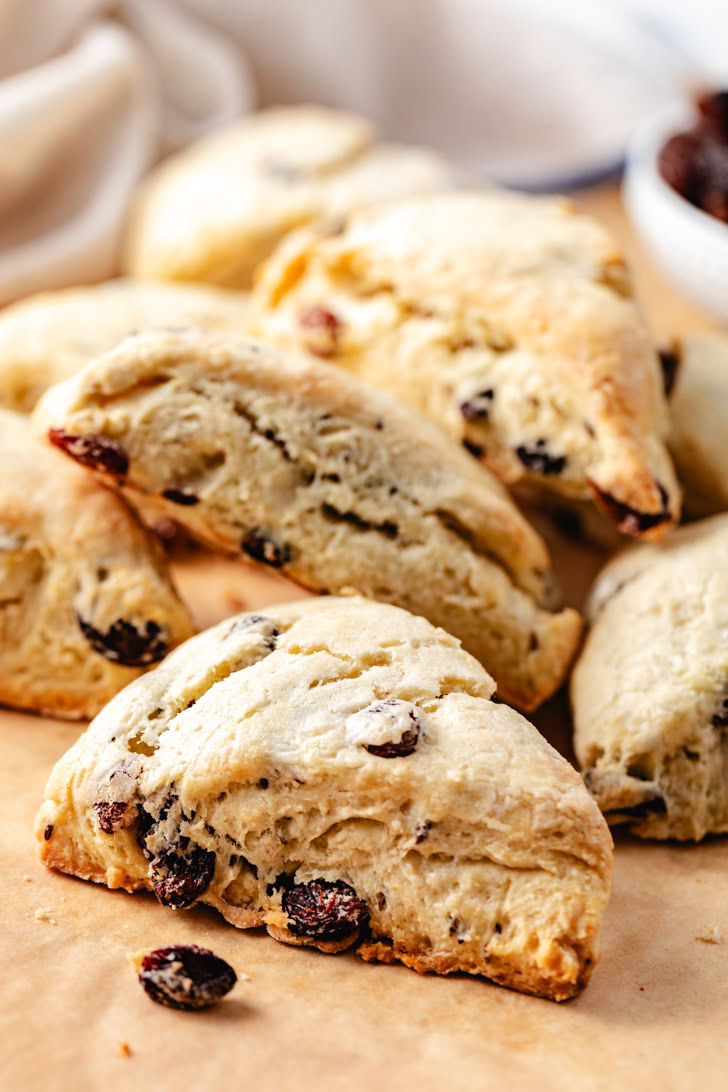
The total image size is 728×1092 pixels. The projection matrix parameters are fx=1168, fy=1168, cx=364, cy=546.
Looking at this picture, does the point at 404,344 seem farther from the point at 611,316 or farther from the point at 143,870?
the point at 143,870

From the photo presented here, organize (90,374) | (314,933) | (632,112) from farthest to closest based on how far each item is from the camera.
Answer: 1. (632,112)
2. (90,374)
3. (314,933)

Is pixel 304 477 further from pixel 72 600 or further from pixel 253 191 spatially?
pixel 253 191

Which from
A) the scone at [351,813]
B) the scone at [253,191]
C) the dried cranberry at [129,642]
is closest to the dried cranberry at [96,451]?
the dried cranberry at [129,642]

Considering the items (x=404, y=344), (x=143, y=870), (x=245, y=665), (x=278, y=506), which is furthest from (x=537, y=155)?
(x=143, y=870)

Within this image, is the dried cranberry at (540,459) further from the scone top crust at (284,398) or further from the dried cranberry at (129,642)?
the dried cranberry at (129,642)

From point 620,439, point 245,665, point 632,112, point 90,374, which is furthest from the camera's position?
point 632,112
